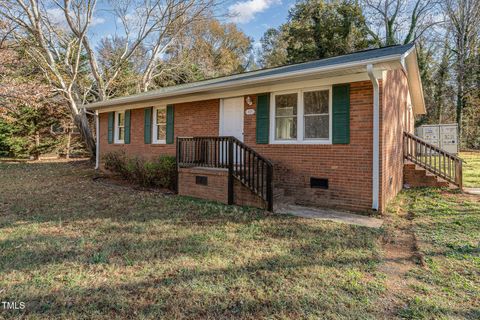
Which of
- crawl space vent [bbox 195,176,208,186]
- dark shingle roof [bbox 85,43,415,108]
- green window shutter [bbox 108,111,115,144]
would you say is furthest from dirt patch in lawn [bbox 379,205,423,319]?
green window shutter [bbox 108,111,115,144]

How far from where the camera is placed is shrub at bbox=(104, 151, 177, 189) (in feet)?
25.8

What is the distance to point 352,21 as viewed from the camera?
19766mm

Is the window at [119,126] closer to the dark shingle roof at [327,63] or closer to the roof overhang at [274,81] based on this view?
the roof overhang at [274,81]

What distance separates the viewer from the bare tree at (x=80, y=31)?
1284cm

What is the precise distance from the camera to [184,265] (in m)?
3.24

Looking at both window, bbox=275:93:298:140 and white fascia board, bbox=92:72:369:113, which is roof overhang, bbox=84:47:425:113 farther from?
window, bbox=275:93:298:140

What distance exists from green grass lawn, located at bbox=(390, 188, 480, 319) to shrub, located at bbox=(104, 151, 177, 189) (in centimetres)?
567

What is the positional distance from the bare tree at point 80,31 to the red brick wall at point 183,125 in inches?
226

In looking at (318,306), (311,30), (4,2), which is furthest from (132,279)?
(311,30)

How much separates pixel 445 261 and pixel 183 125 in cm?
754

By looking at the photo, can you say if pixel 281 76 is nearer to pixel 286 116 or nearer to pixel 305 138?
pixel 286 116

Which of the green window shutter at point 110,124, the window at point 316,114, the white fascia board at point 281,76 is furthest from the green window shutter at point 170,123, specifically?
the window at point 316,114

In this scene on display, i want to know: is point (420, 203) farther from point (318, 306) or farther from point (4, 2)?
point (4, 2)

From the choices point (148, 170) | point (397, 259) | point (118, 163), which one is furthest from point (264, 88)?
point (118, 163)
